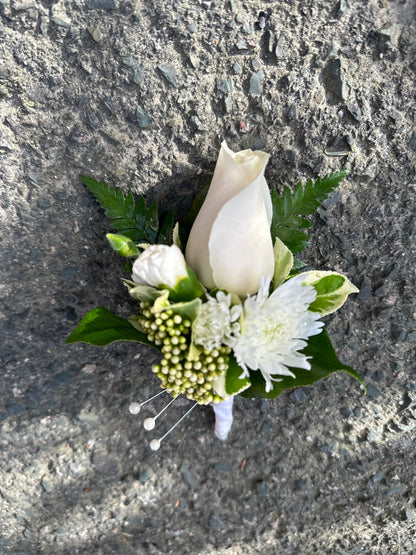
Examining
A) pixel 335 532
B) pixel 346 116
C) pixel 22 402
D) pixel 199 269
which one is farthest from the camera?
pixel 335 532

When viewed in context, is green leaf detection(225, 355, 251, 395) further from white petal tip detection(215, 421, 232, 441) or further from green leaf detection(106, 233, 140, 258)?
white petal tip detection(215, 421, 232, 441)

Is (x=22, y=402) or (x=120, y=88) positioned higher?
(x=120, y=88)

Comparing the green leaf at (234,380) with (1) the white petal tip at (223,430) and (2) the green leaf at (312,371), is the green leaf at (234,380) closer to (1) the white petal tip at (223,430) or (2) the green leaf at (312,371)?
(2) the green leaf at (312,371)

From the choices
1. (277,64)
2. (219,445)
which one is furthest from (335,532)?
(277,64)

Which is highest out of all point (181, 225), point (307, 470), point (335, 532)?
point (181, 225)

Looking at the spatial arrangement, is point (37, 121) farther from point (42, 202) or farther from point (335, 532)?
point (335, 532)

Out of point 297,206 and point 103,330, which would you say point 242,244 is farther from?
point 103,330
